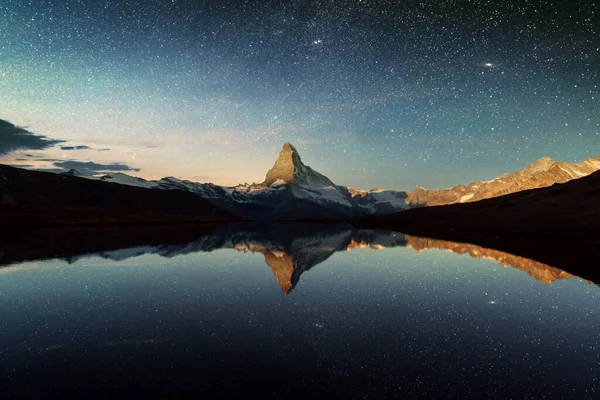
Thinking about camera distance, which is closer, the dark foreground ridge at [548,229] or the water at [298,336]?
the water at [298,336]

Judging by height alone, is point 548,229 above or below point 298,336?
above

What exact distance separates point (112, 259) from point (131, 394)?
40.8 m

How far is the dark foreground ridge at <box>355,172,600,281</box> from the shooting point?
169 ft

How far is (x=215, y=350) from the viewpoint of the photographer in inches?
615

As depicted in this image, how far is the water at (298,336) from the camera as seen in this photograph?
40.9 feet

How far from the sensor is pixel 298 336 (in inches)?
698

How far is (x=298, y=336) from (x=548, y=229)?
112m

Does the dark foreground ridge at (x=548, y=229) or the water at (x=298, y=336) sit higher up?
the dark foreground ridge at (x=548, y=229)

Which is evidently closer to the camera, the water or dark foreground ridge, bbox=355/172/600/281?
the water

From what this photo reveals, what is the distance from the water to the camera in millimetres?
12461

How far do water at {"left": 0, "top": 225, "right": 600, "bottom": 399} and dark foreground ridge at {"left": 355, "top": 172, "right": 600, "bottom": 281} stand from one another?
18644mm

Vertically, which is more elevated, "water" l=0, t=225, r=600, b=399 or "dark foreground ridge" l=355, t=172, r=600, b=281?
"dark foreground ridge" l=355, t=172, r=600, b=281

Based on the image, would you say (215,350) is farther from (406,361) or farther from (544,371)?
(544,371)

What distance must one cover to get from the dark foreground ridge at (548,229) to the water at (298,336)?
1864 cm
